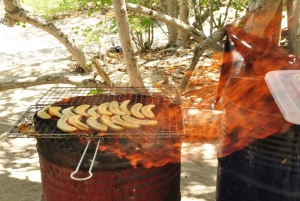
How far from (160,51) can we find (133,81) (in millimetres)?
6064

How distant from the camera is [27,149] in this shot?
5703 millimetres

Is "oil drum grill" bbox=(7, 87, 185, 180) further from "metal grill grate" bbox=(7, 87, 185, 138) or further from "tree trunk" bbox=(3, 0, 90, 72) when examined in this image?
"tree trunk" bbox=(3, 0, 90, 72)

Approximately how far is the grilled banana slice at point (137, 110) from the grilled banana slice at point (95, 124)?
1.00ft

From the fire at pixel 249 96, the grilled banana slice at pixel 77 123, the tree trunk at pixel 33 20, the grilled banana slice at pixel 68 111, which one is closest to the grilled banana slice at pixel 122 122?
the grilled banana slice at pixel 77 123

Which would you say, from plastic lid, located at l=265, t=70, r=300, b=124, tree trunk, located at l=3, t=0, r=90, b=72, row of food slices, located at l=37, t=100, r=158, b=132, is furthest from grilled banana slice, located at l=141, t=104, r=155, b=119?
tree trunk, located at l=3, t=0, r=90, b=72

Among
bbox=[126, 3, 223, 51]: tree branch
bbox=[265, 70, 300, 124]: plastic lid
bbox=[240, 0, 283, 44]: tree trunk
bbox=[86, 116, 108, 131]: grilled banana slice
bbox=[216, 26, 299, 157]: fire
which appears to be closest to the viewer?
bbox=[265, 70, 300, 124]: plastic lid

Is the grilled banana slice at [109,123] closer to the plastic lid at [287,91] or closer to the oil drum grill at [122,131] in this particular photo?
the oil drum grill at [122,131]

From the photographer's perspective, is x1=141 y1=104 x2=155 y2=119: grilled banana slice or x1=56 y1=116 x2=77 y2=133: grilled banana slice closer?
x1=56 y1=116 x2=77 y2=133: grilled banana slice

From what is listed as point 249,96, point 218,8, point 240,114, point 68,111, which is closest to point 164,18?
point 68,111

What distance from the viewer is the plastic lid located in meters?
2.20

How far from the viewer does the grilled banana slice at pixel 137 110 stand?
9.84 feet

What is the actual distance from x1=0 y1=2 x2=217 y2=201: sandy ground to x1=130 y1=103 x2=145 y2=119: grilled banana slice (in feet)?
5.16

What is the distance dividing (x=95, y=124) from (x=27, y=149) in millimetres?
3272

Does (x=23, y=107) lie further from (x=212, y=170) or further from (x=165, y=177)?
(x=165, y=177)
